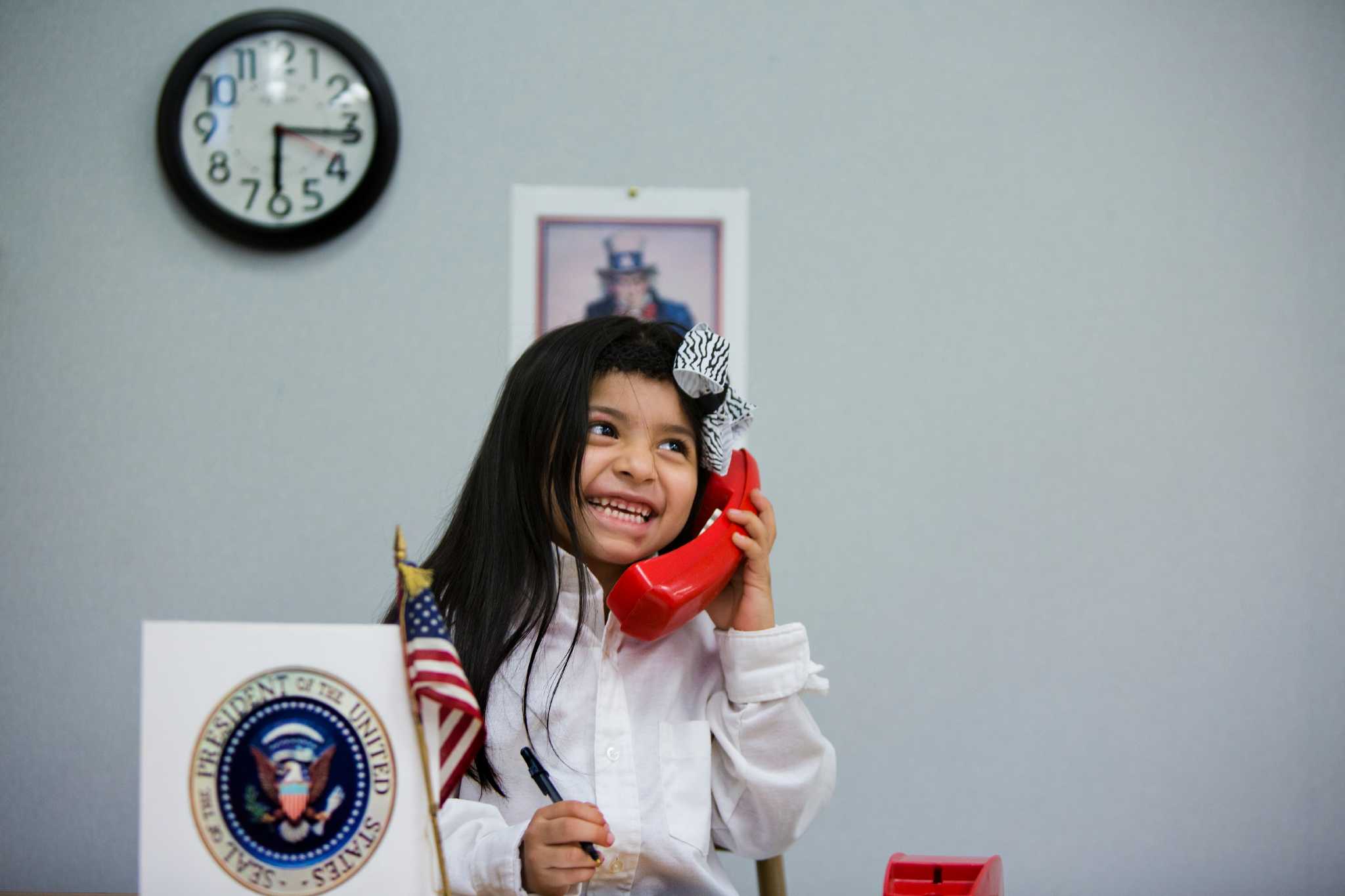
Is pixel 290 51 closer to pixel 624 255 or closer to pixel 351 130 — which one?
pixel 351 130

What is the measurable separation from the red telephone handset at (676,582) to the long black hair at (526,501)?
2.3 inches

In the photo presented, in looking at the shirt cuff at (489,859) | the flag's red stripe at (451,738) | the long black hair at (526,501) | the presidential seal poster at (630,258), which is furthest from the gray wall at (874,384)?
the flag's red stripe at (451,738)

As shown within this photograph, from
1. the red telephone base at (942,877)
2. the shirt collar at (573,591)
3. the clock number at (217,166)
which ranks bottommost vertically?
the red telephone base at (942,877)

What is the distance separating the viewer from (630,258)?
163 centimetres

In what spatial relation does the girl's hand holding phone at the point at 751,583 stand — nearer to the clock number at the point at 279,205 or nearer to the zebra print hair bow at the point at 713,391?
the zebra print hair bow at the point at 713,391

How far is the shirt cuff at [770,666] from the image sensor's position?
96 centimetres

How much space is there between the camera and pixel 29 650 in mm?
1569

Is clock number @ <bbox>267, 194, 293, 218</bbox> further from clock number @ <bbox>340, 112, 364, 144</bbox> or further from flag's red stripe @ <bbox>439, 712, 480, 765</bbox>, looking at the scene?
flag's red stripe @ <bbox>439, 712, 480, 765</bbox>

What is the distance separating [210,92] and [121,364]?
1.31 ft

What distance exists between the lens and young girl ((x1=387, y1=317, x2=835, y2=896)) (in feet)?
3.10

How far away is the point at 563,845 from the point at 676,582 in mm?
246

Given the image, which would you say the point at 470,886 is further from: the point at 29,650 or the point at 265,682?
the point at 29,650

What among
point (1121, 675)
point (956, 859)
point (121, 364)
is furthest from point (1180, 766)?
point (121, 364)

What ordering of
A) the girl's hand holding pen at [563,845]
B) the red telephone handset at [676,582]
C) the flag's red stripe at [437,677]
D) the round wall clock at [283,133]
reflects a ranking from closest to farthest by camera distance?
the flag's red stripe at [437,677] → the girl's hand holding pen at [563,845] → the red telephone handset at [676,582] → the round wall clock at [283,133]
